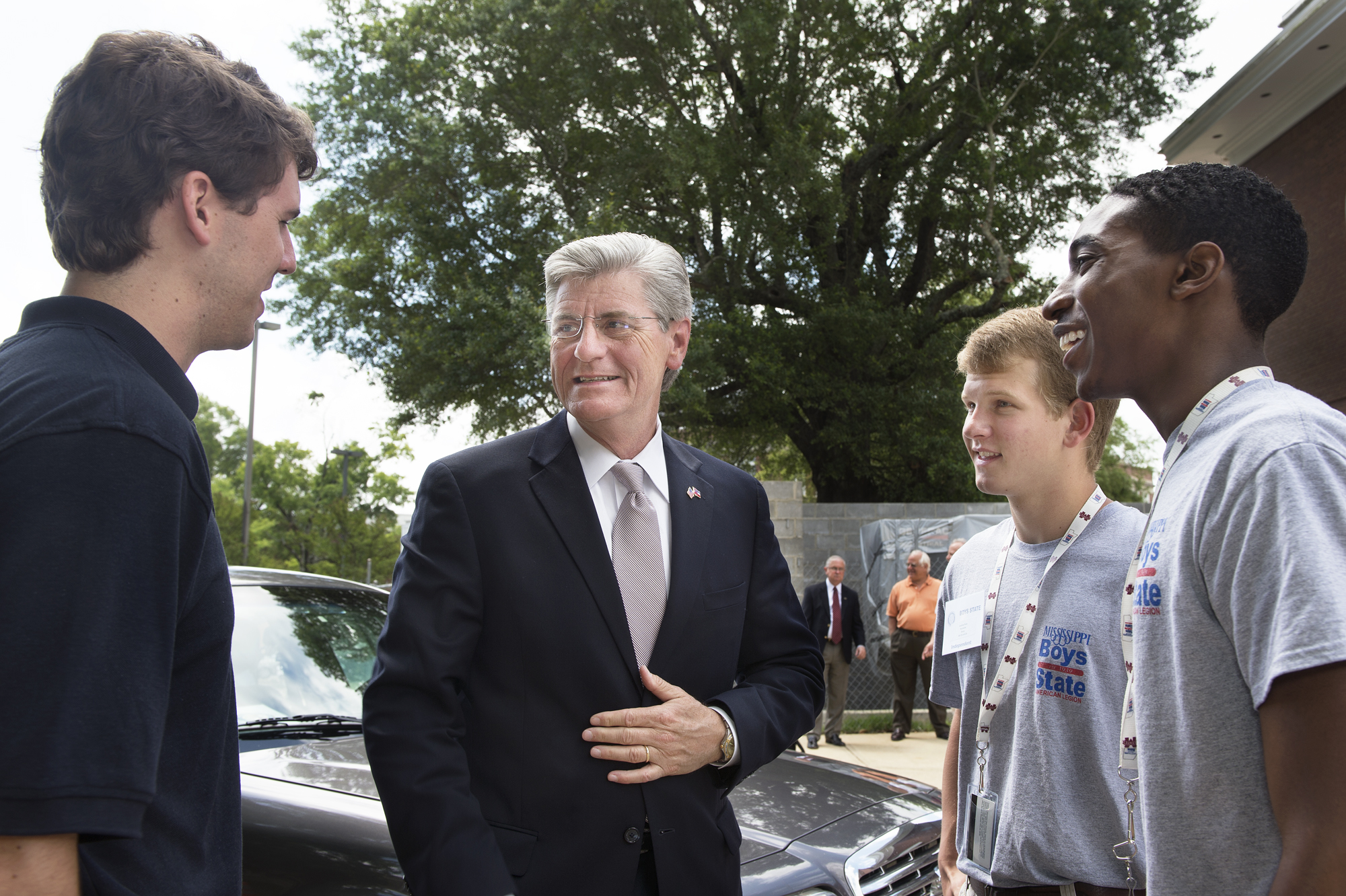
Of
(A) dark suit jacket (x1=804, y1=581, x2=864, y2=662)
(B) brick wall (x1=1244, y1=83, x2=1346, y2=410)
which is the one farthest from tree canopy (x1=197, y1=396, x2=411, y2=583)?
(B) brick wall (x1=1244, y1=83, x2=1346, y2=410)

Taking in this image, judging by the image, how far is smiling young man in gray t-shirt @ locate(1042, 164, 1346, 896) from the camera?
1.07 m

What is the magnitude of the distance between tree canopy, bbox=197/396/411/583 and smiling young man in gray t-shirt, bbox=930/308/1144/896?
187 cm

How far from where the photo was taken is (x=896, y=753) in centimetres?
916

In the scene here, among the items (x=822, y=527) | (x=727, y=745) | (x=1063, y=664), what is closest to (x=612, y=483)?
(x=727, y=745)

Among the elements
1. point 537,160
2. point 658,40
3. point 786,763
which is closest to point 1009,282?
point 658,40

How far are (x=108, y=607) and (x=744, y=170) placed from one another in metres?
15.3

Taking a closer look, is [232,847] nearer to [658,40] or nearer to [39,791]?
[39,791]

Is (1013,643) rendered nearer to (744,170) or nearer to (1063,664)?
(1063,664)

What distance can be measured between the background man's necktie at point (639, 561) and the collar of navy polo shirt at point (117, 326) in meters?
1.01

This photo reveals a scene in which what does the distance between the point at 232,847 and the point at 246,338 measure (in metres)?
0.83

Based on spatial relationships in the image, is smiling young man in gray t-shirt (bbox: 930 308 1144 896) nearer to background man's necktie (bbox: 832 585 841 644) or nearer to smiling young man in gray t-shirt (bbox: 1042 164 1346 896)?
smiling young man in gray t-shirt (bbox: 1042 164 1346 896)

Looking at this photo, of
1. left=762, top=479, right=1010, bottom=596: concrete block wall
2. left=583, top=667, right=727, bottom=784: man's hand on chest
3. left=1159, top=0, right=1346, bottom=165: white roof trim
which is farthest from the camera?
left=762, top=479, right=1010, bottom=596: concrete block wall

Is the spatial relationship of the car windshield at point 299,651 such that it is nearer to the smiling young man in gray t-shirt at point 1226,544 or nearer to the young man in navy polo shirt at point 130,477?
the young man in navy polo shirt at point 130,477

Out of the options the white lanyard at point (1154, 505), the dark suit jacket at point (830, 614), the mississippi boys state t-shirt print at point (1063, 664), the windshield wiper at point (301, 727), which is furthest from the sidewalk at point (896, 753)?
the white lanyard at point (1154, 505)
